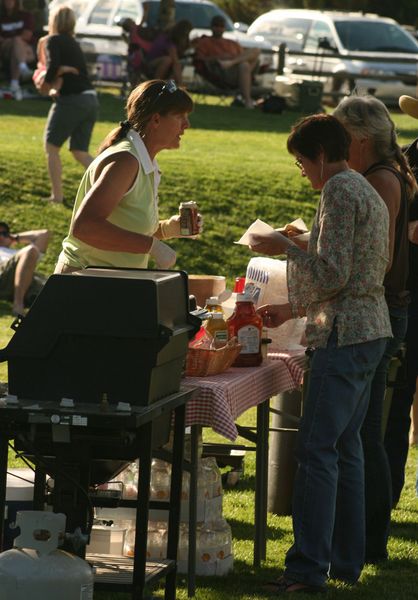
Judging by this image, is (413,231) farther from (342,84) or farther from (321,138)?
(342,84)

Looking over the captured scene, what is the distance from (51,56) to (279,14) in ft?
40.9

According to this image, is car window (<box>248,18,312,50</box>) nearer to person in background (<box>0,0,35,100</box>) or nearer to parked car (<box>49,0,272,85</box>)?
parked car (<box>49,0,272,85</box>)

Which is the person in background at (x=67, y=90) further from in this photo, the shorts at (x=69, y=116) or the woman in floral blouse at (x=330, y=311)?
the woman in floral blouse at (x=330, y=311)

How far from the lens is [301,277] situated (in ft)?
16.1

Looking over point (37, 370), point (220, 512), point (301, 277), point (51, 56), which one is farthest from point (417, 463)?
point (51, 56)

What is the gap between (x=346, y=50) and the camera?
22.6 m

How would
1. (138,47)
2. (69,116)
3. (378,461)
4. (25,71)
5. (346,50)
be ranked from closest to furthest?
(378,461) < (69,116) < (138,47) < (25,71) < (346,50)

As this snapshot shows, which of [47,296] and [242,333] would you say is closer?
[47,296]

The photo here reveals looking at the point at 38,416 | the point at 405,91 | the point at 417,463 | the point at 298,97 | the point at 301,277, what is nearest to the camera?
the point at 38,416

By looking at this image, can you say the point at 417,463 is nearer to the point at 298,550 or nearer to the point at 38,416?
the point at 298,550

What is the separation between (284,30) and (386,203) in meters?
19.2

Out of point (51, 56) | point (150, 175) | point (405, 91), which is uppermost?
point (150, 175)

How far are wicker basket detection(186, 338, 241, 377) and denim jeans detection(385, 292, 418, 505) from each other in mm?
1420

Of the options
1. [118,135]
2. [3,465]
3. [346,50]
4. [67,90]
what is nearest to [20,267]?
[67,90]
